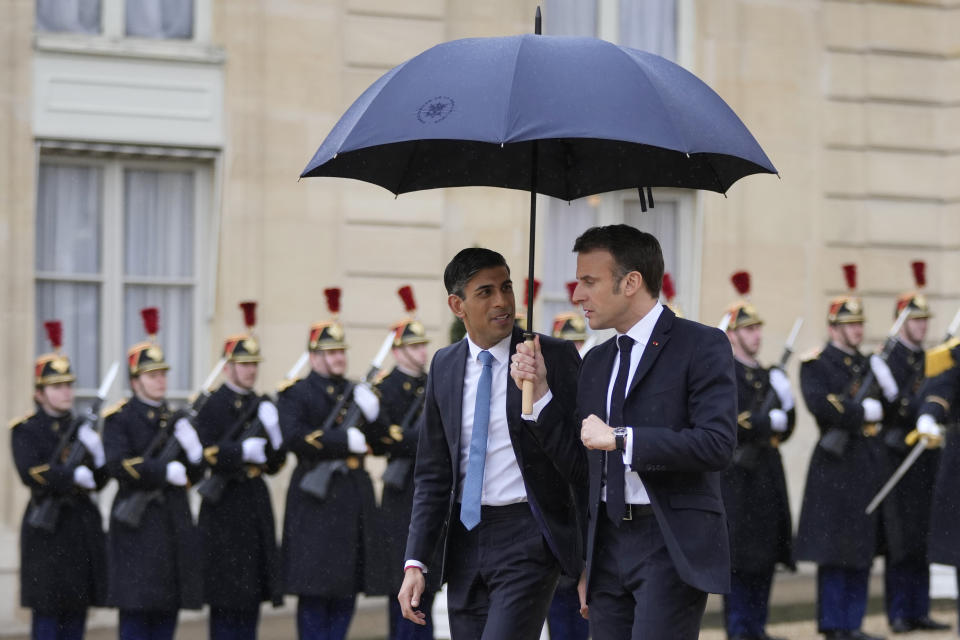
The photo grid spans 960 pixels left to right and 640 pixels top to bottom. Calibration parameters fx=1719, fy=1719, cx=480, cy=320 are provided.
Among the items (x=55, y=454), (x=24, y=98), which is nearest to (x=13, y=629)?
(x=55, y=454)

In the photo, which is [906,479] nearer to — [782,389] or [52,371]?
[782,389]

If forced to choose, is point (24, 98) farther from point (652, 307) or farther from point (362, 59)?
point (652, 307)

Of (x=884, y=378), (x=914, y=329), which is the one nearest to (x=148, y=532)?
(x=884, y=378)

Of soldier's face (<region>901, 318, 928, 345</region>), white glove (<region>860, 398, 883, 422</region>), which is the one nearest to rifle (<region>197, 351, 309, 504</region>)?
white glove (<region>860, 398, 883, 422</region>)

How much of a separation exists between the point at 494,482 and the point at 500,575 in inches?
11.3

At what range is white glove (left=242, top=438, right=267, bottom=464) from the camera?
9.30m

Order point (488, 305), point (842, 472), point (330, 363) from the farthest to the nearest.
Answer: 1. point (842, 472)
2. point (330, 363)
3. point (488, 305)

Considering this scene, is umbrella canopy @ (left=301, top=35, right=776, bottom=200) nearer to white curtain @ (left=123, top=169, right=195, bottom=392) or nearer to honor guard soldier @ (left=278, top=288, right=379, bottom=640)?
honor guard soldier @ (left=278, top=288, right=379, bottom=640)

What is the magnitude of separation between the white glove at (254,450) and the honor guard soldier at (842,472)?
3.37 metres

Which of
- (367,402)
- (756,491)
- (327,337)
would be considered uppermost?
(327,337)

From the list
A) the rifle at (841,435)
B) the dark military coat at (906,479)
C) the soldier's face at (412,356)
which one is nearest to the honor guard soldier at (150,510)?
the soldier's face at (412,356)

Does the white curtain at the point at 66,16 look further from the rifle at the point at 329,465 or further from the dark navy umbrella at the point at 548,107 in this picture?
the dark navy umbrella at the point at 548,107

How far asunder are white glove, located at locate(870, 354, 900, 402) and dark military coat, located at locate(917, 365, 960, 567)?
2.53 feet

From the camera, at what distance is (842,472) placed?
10.5m
